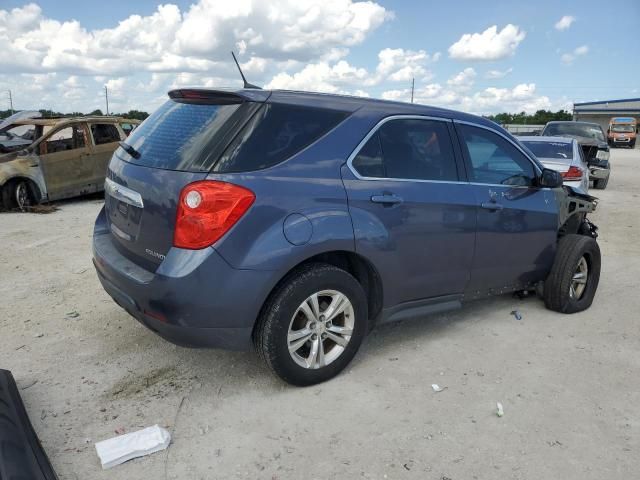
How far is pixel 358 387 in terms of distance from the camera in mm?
3408

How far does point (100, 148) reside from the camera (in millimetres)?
10648

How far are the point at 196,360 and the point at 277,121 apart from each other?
5.68 ft

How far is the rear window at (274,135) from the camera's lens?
2953 mm

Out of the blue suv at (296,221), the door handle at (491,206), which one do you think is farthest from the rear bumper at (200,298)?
the door handle at (491,206)

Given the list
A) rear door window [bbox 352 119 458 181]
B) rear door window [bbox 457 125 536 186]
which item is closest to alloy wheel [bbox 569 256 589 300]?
rear door window [bbox 457 125 536 186]

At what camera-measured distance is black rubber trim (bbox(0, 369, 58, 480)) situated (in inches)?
88.1

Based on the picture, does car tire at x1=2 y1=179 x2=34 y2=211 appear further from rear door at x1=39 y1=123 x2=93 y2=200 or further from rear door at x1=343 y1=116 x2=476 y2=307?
rear door at x1=343 y1=116 x2=476 y2=307

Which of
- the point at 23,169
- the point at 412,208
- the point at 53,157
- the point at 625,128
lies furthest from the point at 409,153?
the point at 625,128

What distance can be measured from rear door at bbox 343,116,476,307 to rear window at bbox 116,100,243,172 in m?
0.82

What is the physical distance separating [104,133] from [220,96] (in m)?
8.61

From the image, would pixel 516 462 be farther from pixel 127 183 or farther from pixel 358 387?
pixel 127 183

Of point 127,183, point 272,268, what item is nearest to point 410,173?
point 272,268

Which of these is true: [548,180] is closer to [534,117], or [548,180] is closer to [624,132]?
[624,132]

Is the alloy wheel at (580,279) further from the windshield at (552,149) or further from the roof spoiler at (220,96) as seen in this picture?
the windshield at (552,149)
